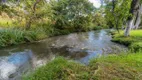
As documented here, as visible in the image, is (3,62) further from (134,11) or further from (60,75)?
(134,11)

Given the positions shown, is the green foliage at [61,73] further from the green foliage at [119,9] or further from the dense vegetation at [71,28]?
the green foliage at [119,9]

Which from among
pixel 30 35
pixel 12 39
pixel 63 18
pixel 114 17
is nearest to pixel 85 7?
pixel 63 18

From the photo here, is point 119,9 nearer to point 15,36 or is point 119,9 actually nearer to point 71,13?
point 15,36

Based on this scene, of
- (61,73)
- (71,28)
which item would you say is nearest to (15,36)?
(61,73)

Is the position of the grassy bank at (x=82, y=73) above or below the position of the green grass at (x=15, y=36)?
below

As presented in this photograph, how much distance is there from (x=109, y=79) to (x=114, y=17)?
33.3ft

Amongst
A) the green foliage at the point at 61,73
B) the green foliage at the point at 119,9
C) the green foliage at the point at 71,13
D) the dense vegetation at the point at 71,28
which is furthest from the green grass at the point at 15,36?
the green foliage at the point at 61,73

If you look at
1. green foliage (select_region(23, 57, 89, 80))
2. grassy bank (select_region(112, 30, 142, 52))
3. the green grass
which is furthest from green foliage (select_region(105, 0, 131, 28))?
green foliage (select_region(23, 57, 89, 80))

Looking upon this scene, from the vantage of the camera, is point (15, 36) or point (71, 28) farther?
point (71, 28)

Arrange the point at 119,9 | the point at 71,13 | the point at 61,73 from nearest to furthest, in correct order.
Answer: the point at 61,73 → the point at 119,9 → the point at 71,13

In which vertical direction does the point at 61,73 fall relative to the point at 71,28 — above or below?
below

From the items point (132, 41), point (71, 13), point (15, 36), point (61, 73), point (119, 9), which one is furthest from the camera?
point (71, 13)

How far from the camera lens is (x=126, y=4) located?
12.8 m

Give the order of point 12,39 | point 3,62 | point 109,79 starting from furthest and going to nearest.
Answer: point 12,39, point 3,62, point 109,79
